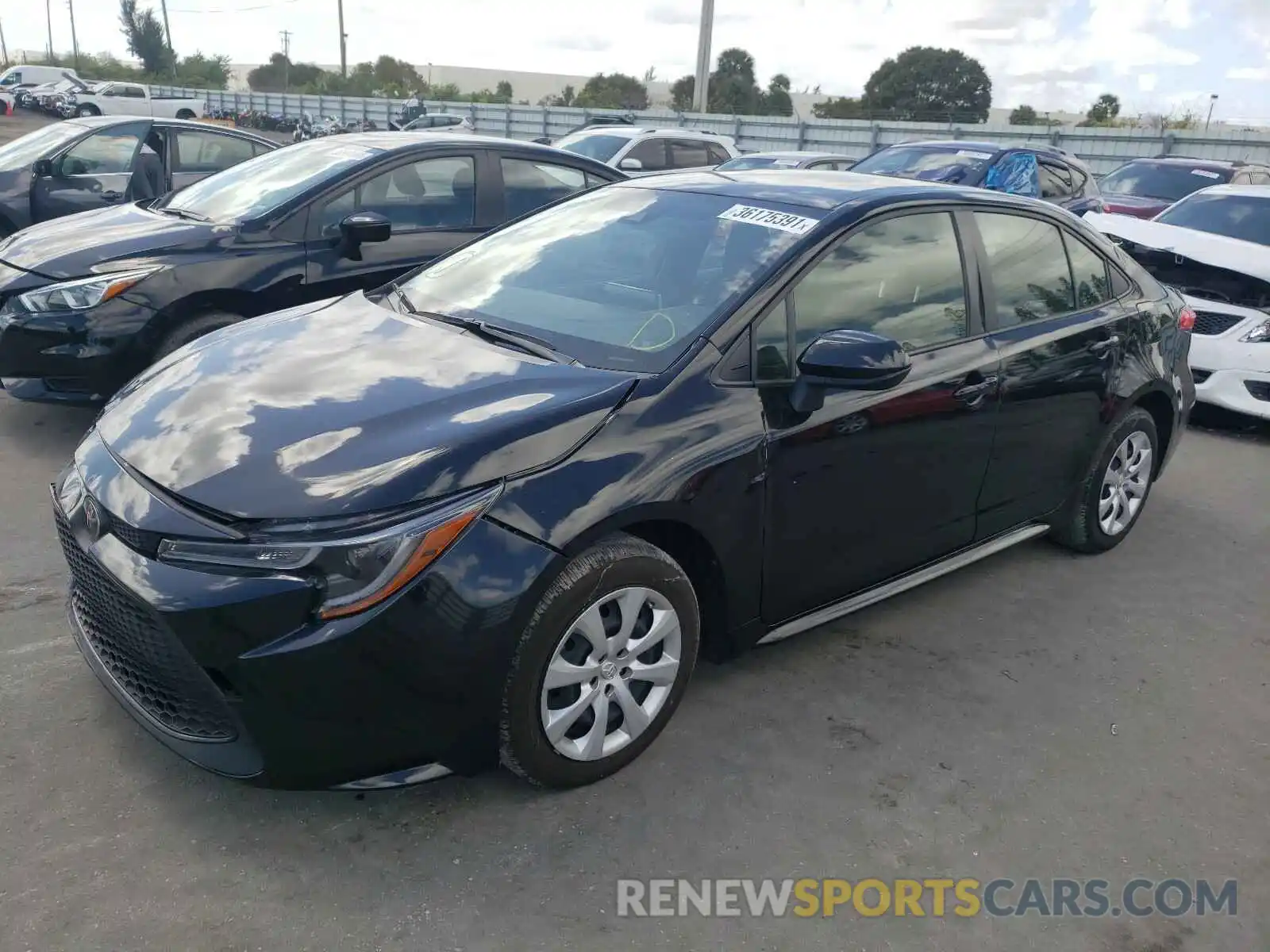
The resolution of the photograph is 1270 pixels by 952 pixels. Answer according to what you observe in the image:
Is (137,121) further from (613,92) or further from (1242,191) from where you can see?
(613,92)

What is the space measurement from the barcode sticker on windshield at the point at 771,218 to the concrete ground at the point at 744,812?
1495 millimetres

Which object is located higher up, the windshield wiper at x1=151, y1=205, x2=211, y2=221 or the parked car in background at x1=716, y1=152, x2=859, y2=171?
the parked car in background at x1=716, y1=152, x2=859, y2=171

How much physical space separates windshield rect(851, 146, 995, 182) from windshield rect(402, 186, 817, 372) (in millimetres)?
8116

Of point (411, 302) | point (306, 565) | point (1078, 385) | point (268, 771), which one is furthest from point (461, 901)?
point (1078, 385)

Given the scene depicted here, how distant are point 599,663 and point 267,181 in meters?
4.25

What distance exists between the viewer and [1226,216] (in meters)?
8.40

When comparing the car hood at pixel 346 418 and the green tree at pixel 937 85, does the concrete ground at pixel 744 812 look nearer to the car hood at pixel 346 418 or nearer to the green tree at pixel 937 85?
the car hood at pixel 346 418

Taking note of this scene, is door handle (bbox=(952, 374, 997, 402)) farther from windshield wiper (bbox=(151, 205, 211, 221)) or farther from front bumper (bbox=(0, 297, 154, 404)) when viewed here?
windshield wiper (bbox=(151, 205, 211, 221))

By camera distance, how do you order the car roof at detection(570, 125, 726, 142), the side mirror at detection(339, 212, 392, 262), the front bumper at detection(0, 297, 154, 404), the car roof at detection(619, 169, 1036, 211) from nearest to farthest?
the car roof at detection(619, 169, 1036, 211), the front bumper at detection(0, 297, 154, 404), the side mirror at detection(339, 212, 392, 262), the car roof at detection(570, 125, 726, 142)

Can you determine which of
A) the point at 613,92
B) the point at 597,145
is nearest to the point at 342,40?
the point at 613,92

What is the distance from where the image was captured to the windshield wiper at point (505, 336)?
304 centimetres

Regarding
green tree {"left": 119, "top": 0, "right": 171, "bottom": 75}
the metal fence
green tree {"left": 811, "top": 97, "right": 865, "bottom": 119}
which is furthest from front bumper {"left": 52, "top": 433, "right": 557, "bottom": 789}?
green tree {"left": 119, "top": 0, "right": 171, "bottom": 75}

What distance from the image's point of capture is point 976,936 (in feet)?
8.07

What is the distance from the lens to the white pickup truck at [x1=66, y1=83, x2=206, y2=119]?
94.0 feet
